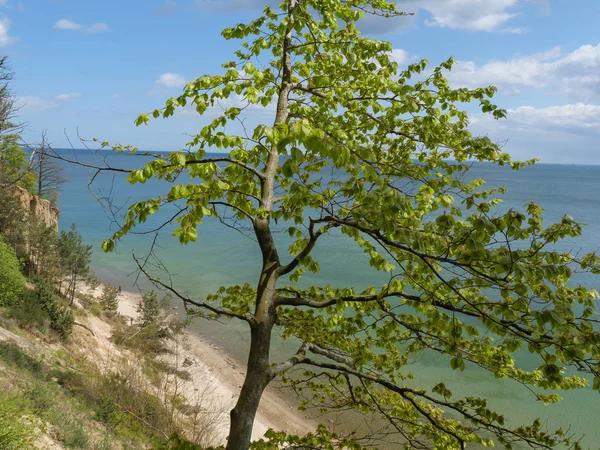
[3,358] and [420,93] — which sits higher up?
[420,93]

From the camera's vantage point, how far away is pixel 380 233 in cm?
405

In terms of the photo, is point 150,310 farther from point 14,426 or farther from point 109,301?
point 14,426

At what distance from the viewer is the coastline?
57.7ft

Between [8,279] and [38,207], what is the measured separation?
1089cm

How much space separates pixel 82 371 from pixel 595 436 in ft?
69.6

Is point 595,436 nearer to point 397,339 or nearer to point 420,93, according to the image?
point 397,339

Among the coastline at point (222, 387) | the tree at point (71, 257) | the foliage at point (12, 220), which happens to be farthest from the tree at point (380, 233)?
the foliage at point (12, 220)

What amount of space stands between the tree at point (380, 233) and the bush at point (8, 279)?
50.2ft

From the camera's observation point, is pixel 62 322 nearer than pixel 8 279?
No

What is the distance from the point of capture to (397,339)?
19.0 feet

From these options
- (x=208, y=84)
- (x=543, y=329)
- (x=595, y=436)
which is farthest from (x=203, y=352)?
(x=543, y=329)

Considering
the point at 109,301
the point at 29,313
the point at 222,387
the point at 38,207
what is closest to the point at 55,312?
the point at 29,313

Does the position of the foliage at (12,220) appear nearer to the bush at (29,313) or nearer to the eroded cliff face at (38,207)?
the eroded cliff face at (38,207)

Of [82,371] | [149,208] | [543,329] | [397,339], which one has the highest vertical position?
[149,208]
